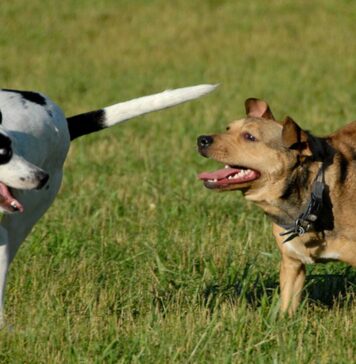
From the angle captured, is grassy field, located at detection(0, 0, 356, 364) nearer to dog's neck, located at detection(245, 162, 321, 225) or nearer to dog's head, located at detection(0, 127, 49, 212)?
dog's neck, located at detection(245, 162, 321, 225)

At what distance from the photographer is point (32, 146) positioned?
20.0 feet

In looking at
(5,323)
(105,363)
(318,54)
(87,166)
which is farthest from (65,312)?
(318,54)

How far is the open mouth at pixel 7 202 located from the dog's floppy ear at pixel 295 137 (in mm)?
1542

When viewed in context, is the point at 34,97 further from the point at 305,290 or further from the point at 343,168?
the point at 305,290

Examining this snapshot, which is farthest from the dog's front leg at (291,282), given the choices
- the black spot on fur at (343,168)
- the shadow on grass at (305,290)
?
the black spot on fur at (343,168)

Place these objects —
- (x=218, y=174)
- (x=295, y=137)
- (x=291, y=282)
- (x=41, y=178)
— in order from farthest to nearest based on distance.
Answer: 1. (x=291, y=282)
2. (x=218, y=174)
3. (x=295, y=137)
4. (x=41, y=178)

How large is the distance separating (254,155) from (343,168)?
0.58m

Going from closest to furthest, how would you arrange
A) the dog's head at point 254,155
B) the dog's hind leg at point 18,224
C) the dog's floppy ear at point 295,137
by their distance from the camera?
the dog's floppy ear at point 295,137 → the dog's head at point 254,155 → the dog's hind leg at point 18,224

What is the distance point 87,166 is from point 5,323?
16.9ft

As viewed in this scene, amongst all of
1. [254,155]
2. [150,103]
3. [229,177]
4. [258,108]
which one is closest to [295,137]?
Answer: [254,155]

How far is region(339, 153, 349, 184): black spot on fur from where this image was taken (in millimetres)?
6215

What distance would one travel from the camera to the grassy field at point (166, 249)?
558 centimetres

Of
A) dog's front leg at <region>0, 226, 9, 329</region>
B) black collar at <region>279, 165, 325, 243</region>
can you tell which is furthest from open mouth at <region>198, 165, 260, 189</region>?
dog's front leg at <region>0, 226, 9, 329</region>

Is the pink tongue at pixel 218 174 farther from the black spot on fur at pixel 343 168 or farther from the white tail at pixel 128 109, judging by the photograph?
the white tail at pixel 128 109
